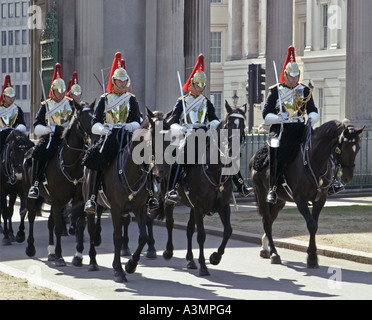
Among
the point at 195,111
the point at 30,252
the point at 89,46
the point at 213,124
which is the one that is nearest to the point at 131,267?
the point at 213,124

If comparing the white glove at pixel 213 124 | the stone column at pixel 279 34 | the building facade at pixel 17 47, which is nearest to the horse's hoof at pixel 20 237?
the white glove at pixel 213 124

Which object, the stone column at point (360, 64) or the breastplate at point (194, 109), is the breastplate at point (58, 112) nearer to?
the breastplate at point (194, 109)

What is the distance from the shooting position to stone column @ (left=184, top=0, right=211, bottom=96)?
2699 cm

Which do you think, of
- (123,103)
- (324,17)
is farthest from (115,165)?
(324,17)

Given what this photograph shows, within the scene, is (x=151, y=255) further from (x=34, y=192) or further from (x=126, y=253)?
(x=34, y=192)

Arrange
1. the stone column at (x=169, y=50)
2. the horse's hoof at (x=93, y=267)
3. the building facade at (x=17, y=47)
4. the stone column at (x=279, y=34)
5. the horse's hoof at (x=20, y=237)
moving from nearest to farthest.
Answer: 1. the horse's hoof at (x=93, y=267)
2. the horse's hoof at (x=20, y=237)
3. the stone column at (x=169, y=50)
4. the stone column at (x=279, y=34)
5. the building facade at (x=17, y=47)

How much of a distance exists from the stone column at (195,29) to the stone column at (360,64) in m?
5.87

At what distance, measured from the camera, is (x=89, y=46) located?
24.8 m

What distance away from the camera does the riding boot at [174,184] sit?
14.5 m

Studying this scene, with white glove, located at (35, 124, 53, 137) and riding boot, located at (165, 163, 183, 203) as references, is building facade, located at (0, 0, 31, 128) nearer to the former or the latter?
white glove, located at (35, 124, 53, 137)

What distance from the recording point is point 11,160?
18.3 m

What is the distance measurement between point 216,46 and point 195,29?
58845 millimetres
